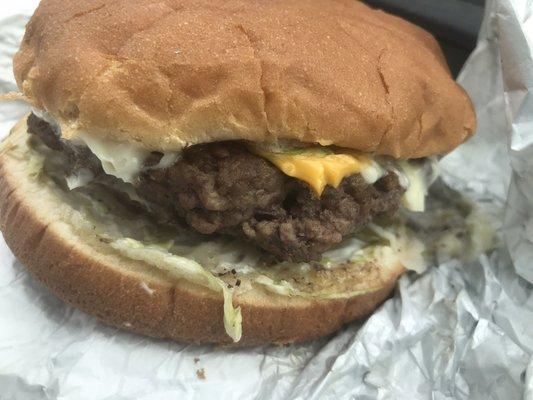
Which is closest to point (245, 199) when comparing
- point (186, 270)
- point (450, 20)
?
point (186, 270)

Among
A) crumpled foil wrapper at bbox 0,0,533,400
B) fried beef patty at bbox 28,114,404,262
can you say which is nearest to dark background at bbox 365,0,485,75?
crumpled foil wrapper at bbox 0,0,533,400

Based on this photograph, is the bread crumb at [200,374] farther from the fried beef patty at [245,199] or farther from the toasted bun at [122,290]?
the fried beef patty at [245,199]

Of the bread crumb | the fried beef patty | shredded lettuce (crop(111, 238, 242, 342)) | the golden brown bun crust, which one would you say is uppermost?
the golden brown bun crust

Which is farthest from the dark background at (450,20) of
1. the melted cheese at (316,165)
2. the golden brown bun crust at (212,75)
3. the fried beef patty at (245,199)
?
the melted cheese at (316,165)

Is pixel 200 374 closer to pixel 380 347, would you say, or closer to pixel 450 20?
pixel 380 347

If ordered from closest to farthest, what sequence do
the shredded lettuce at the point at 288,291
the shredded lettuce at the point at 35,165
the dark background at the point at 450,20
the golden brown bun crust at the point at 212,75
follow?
the golden brown bun crust at the point at 212,75 → the shredded lettuce at the point at 288,291 → the shredded lettuce at the point at 35,165 → the dark background at the point at 450,20

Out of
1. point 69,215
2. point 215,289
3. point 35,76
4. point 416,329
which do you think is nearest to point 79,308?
point 69,215

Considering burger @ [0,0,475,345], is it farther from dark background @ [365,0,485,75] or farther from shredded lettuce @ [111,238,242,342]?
dark background @ [365,0,485,75]
